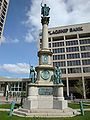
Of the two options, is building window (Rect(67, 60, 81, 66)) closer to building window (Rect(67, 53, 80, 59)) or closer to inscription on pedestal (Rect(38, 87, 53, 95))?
building window (Rect(67, 53, 80, 59))

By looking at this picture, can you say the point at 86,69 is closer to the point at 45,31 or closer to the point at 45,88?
the point at 45,31

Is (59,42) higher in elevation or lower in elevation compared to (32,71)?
higher

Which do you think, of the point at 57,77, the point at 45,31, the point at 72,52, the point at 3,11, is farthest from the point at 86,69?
the point at 3,11

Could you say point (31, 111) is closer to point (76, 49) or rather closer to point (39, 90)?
point (39, 90)

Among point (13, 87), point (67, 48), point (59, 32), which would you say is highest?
point (59, 32)

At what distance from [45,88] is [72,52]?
5634cm

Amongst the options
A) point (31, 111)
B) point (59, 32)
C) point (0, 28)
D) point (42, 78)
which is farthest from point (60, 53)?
point (31, 111)

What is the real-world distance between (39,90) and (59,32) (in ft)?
214

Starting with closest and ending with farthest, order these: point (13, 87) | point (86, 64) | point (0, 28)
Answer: point (86, 64) < point (13, 87) < point (0, 28)

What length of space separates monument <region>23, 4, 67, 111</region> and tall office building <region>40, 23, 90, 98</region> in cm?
4788

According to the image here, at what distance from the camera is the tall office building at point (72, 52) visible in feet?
240

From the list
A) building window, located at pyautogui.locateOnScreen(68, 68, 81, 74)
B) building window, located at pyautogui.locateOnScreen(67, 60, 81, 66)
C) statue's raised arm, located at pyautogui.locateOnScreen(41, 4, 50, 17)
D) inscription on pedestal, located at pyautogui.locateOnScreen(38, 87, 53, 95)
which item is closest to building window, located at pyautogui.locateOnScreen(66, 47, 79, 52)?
building window, located at pyautogui.locateOnScreen(67, 60, 81, 66)

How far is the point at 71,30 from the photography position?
82.7 meters

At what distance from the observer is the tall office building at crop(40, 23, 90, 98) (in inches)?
2881
